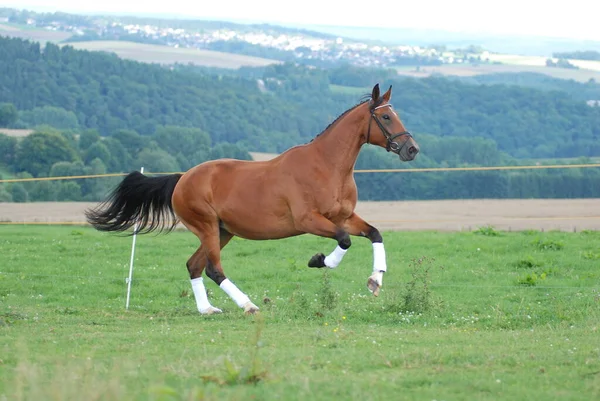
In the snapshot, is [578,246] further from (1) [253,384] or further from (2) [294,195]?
(1) [253,384]

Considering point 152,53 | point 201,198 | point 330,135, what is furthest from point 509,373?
point 152,53

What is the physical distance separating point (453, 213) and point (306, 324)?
22.8m

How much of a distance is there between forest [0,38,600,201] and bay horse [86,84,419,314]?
175 feet

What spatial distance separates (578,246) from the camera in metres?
18.6

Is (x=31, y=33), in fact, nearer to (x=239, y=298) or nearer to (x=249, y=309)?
(x=239, y=298)

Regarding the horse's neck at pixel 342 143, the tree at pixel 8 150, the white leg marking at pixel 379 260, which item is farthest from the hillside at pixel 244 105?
the white leg marking at pixel 379 260

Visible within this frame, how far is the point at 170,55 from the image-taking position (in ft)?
485

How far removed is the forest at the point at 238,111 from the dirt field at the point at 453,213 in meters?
30.7

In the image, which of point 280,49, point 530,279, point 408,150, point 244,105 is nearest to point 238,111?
point 244,105

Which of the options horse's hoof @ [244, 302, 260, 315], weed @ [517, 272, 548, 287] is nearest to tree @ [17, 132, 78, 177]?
weed @ [517, 272, 548, 287]

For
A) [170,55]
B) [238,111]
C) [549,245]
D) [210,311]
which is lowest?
[238,111]

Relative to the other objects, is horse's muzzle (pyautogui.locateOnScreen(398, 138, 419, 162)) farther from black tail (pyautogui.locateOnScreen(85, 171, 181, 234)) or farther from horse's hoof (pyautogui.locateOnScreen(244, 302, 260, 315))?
black tail (pyautogui.locateOnScreen(85, 171, 181, 234))

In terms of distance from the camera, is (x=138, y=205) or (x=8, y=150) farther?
(x=8, y=150)

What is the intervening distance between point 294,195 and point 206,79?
355ft
